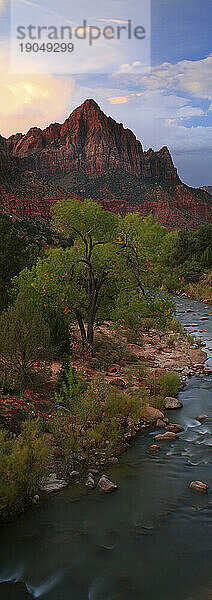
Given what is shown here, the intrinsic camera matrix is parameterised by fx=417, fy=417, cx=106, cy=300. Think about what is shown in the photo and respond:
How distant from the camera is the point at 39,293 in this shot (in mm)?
12742

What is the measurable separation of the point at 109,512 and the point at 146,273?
7943 millimetres

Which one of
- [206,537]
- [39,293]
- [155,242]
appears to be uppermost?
[155,242]

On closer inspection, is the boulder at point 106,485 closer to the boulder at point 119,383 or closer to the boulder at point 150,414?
the boulder at point 150,414

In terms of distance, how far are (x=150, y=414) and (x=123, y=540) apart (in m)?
4.37

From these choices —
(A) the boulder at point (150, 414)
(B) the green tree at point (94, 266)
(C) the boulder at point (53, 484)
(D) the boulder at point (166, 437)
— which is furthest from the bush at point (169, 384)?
(C) the boulder at point (53, 484)

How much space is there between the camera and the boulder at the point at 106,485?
709cm

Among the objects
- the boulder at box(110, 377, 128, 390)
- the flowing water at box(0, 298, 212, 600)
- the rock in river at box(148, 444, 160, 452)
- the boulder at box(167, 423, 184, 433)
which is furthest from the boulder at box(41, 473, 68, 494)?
the boulder at box(110, 377, 128, 390)

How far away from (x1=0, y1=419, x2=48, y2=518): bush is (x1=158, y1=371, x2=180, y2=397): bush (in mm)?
5630

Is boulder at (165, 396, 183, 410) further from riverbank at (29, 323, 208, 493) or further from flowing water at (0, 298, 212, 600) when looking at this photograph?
flowing water at (0, 298, 212, 600)

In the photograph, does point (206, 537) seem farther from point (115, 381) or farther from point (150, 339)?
point (150, 339)

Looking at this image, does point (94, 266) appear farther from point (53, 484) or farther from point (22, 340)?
point (53, 484)

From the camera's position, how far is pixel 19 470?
6.16 m

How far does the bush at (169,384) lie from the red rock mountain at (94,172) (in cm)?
4439

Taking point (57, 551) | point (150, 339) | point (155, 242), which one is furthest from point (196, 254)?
point (57, 551)
